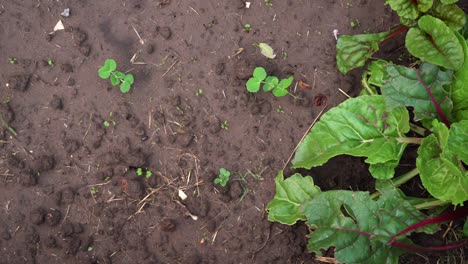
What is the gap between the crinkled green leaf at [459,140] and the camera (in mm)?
2734

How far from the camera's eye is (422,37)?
2.93 meters

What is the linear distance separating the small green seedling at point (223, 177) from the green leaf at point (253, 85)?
493 mm

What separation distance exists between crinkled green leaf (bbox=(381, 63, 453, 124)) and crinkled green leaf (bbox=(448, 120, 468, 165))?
0.52 ft

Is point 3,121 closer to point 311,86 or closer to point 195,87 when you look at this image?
point 195,87

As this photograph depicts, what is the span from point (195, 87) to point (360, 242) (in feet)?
4.27

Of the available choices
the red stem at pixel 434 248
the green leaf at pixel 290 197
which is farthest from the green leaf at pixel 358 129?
the red stem at pixel 434 248

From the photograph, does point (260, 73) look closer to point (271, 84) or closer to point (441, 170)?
point (271, 84)

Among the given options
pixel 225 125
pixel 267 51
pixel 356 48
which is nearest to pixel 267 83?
pixel 267 51

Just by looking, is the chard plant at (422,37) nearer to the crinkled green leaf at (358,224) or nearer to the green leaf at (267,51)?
the green leaf at (267,51)

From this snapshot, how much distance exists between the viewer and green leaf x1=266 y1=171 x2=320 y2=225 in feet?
9.83

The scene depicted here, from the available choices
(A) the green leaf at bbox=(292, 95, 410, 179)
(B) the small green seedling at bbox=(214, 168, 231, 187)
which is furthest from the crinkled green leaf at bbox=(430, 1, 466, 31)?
(B) the small green seedling at bbox=(214, 168, 231, 187)

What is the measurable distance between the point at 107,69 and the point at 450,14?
6.26 ft

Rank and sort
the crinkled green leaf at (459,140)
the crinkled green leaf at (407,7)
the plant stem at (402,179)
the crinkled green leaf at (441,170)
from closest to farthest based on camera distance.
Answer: the crinkled green leaf at (441,170) → the crinkled green leaf at (459,140) → the crinkled green leaf at (407,7) → the plant stem at (402,179)

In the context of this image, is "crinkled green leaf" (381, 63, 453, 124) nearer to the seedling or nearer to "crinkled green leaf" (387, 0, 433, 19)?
"crinkled green leaf" (387, 0, 433, 19)
